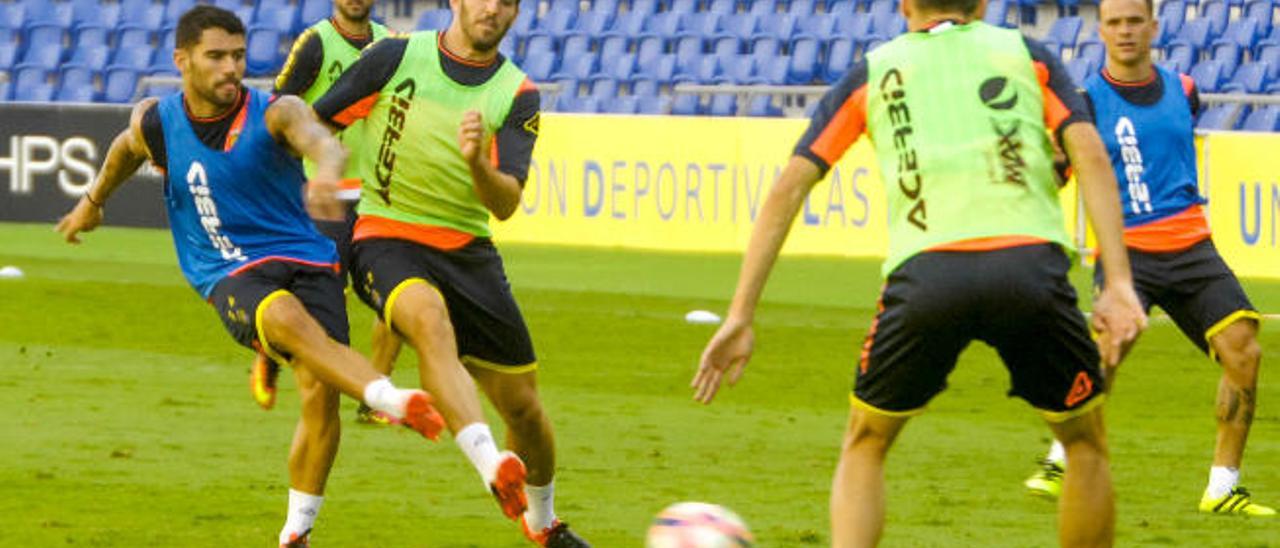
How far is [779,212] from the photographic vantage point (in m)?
6.98

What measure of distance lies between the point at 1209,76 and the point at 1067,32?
1906 mm

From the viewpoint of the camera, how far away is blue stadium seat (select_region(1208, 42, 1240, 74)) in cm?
2755

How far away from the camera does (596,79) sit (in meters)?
31.7

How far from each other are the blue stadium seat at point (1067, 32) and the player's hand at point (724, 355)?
72.8ft

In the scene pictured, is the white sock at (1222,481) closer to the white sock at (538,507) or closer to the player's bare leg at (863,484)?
the white sock at (538,507)

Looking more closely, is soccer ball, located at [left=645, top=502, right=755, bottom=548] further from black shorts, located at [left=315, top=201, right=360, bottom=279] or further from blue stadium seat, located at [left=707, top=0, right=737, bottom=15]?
blue stadium seat, located at [left=707, top=0, right=737, bottom=15]

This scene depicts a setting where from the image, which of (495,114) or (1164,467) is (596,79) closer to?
(1164,467)

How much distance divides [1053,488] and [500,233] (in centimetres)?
1745

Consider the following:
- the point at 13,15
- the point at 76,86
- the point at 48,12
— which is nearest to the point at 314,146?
the point at 76,86

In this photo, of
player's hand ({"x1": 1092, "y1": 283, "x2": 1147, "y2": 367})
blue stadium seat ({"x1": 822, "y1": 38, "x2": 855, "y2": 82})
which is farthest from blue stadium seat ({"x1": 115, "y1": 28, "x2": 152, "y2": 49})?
player's hand ({"x1": 1092, "y1": 283, "x2": 1147, "y2": 367})

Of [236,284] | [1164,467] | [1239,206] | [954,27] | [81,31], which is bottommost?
[81,31]

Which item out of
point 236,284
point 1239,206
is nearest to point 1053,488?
point 236,284

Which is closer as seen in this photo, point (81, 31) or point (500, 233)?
point (500, 233)

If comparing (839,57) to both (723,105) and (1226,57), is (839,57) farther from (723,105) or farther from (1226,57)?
(1226,57)
